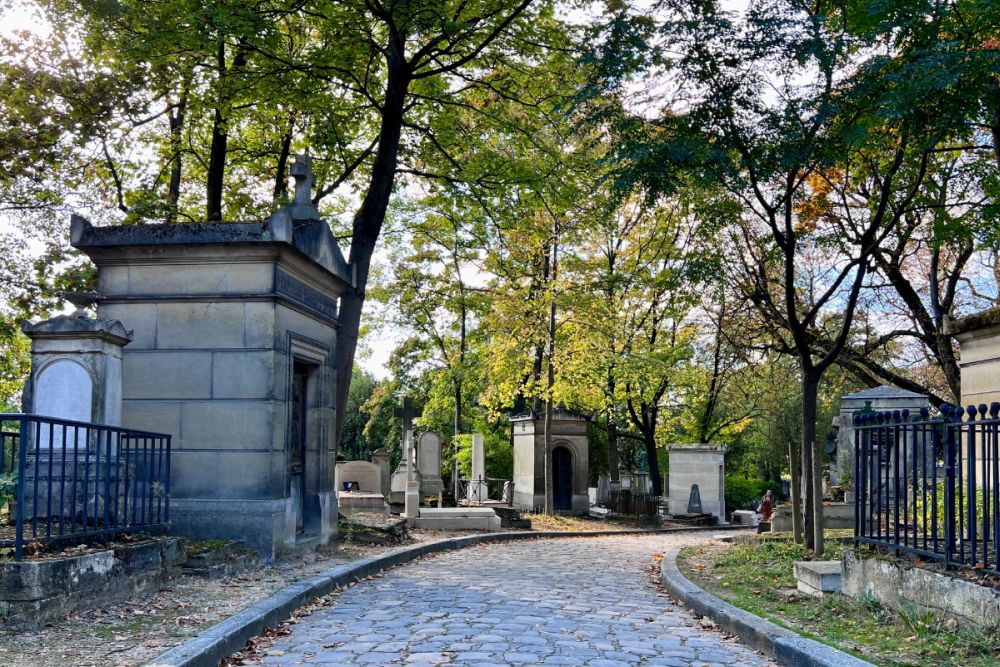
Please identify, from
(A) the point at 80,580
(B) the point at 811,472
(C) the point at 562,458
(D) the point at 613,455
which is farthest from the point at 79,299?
(D) the point at 613,455

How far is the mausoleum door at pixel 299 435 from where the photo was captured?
39.7ft

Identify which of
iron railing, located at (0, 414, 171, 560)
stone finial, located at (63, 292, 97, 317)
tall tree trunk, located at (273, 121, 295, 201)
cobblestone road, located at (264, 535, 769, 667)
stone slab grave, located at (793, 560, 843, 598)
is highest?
tall tree trunk, located at (273, 121, 295, 201)

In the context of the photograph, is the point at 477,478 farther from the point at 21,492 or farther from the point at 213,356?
the point at 21,492

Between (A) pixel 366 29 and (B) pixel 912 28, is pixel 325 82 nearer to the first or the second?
(A) pixel 366 29

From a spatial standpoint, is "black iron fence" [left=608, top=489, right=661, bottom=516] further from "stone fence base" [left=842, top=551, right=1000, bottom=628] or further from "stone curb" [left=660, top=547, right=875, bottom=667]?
"stone fence base" [left=842, top=551, right=1000, bottom=628]

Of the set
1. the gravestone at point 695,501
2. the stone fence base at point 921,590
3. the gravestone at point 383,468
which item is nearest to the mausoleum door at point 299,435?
the stone fence base at point 921,590

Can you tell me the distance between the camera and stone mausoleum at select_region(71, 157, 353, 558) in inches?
415

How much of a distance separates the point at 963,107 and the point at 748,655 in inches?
258

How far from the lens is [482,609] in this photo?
8320 mm

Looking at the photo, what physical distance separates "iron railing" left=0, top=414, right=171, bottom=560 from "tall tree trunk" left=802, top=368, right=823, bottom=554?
7.64 metres

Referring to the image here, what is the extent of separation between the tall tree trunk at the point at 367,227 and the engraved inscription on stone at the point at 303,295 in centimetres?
83

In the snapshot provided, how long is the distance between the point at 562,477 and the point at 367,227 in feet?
52.8

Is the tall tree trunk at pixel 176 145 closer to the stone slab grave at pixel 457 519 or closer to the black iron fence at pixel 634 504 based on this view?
the stone slab grave at pixel 457 519

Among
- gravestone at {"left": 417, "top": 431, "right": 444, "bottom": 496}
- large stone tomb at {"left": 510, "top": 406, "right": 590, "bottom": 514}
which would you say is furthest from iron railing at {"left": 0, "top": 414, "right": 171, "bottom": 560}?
large stone tomb at {"left": 510, "top": 406, "right": 590, "bottom": 514}
